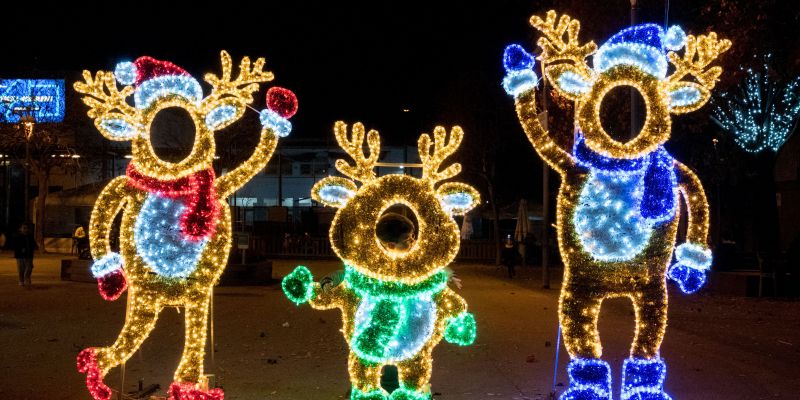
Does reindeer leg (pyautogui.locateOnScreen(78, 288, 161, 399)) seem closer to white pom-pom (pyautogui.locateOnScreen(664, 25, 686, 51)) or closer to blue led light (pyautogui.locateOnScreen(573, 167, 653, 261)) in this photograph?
blue led light (pyautogui.locateOnScreen(573, 167, 653, 261))

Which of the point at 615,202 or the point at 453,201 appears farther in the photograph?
the point at 453,201

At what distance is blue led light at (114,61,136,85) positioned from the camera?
Answer: 6473mm

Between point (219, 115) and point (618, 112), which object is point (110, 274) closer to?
point (219, 115)

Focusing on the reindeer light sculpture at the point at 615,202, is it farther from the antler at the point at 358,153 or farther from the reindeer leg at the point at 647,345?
the antler at the point at 358,153

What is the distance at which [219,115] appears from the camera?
21.5 ft

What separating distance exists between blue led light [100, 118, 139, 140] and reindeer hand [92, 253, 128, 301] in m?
1.04

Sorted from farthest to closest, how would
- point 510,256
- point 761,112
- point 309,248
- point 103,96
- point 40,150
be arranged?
point 40,150 < point 309,248 < point 510,256 < point 761,112 < point 103,96

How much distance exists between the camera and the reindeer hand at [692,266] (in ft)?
20.5

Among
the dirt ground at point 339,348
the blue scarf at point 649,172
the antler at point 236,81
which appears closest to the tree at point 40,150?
the dirt ground at point 339,348

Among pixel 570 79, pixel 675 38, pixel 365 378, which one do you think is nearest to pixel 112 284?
pixel 365 378

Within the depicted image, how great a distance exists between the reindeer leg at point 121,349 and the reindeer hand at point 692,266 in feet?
14.4

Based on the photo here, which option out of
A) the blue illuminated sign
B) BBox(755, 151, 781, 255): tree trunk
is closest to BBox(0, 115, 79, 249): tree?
the blue illuminated sign

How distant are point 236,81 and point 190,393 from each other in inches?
106

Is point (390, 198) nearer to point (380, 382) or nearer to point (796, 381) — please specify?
point (380, 382)
